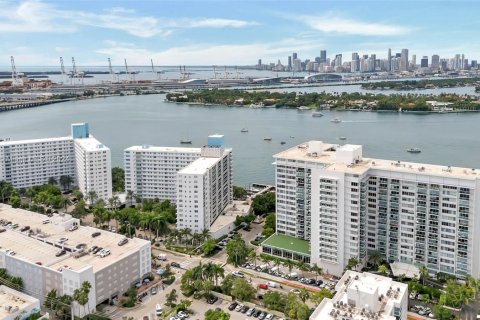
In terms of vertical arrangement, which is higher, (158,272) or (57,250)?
(57,250)

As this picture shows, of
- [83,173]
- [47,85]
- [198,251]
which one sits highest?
[47,85]

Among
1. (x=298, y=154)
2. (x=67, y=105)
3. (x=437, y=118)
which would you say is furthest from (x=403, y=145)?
(x=67, y=105)

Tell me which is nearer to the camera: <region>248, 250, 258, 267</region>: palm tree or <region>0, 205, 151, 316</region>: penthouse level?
<region>0, 205, 151, 316</region>: penthouse level

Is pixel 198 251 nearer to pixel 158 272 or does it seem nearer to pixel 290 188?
pixel 158 272

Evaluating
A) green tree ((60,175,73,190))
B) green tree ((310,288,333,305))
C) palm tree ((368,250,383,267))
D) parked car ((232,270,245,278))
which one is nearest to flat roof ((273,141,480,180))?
palm tree ((368,250,383,267))

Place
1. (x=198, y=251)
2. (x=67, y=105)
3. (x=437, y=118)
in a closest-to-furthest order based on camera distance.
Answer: (x=198, y=251)
(x=437, y=118)
(x=67, y=105)

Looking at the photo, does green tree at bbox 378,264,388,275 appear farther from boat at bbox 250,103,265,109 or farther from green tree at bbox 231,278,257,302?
boat at bbox 250,103,265,109
